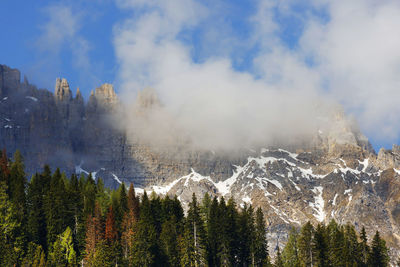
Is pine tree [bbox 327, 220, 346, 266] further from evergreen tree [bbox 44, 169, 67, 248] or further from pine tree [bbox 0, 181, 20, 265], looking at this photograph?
pine tree [bbox 0, 181, 20, 265]

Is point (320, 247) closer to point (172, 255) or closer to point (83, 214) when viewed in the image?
point (172, 255)

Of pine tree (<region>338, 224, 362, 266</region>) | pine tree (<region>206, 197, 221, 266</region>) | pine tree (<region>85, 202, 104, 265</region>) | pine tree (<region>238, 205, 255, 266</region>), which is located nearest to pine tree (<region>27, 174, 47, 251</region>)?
pine tree (<region>85, 202, 104, 265</region>)

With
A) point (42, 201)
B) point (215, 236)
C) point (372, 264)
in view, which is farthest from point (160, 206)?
point (372, 264)

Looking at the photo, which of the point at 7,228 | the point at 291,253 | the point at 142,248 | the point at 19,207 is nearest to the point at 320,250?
the point at 291,253

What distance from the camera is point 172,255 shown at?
98.4 metres

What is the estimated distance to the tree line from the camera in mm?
90188

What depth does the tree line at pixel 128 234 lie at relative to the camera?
9019cm

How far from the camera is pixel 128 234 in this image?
96500 mm

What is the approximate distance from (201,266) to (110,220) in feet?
53.3

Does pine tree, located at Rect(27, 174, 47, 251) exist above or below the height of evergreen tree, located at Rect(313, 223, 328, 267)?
above

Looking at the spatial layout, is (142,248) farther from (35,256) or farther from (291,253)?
(291,253)

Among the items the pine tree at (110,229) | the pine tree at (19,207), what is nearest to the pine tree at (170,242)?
the pine tree at (110,229)

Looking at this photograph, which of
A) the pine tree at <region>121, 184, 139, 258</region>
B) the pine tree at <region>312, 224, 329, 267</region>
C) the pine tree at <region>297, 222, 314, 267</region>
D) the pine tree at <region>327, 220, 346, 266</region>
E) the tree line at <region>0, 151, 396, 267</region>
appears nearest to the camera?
the tree line at <region>0, 151, 396, 267</region>

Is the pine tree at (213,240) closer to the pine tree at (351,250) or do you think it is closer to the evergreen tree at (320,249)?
the evergreen tree at (320,249)
